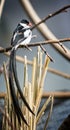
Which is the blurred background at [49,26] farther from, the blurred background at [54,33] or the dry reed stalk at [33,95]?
the dry reed stalk at [33,95]

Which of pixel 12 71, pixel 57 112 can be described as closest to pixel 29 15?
pixel 57 112

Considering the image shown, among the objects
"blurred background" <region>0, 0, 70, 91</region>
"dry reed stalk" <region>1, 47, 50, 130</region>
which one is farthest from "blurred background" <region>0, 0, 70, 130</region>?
"dry reed stalk" <region>1, 47, 50, 130</region>

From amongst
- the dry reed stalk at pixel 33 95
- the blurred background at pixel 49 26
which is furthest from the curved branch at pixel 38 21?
the dry reed stalk at pixel 33 95

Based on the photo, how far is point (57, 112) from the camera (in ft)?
4.88

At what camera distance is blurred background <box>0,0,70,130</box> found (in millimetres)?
1488

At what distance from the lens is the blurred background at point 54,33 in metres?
1.49

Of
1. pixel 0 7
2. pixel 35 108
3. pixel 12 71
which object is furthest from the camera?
pixel 0 7

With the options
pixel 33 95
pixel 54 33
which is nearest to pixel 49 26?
pixel 54 33

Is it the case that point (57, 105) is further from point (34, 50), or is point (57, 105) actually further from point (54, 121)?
point (34, 50)

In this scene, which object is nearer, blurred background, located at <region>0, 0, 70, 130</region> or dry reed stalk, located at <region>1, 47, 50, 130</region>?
dry reed stalk, located at <region>1, 47, 50, 130</region>

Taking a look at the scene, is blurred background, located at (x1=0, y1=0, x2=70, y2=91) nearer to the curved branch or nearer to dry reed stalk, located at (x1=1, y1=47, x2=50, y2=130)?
the curved branch

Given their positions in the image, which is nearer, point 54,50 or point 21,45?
point 21,45

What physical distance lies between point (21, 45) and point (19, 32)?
12 centimetres

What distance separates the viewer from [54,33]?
1545 millimetres
